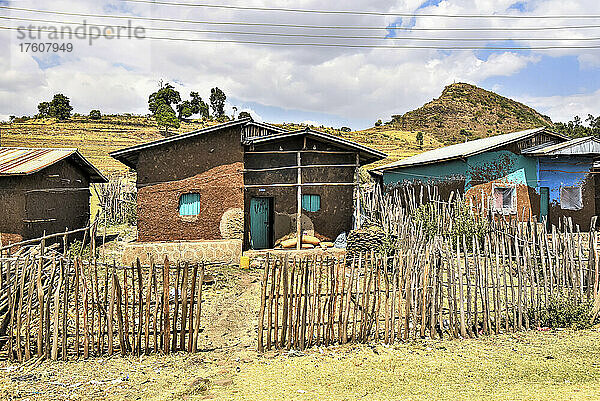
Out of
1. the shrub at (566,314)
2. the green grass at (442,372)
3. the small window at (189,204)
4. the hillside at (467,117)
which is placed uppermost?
the hillside at (467,117)

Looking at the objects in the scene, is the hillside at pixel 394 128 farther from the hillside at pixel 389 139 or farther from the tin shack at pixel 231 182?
the tin shack at pixel 231 182

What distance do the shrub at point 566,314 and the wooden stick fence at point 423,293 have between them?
0.11m

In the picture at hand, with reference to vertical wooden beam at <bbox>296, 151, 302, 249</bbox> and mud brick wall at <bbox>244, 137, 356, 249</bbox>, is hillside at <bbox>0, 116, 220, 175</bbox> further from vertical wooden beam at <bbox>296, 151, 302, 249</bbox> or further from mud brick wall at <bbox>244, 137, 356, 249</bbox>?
vertical wooden beam at <bbox>296, 151, 302, 249</bbox>

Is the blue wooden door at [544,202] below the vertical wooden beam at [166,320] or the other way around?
the other way around

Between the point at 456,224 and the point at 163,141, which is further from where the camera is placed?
the point at 163,141

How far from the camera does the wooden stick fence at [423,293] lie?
641 cm

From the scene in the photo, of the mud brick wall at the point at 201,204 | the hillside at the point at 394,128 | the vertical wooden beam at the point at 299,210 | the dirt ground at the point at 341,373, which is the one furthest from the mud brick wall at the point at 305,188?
the hillside at the point at 394,128

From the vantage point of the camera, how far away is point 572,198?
60.0 feet

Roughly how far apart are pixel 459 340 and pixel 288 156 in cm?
902

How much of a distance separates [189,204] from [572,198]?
49.6ft

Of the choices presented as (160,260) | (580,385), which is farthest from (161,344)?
(160,260)

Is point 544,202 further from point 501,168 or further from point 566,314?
point 566,314

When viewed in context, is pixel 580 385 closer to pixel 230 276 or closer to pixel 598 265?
pixel 598 265

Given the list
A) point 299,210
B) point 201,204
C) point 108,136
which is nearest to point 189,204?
point 201,204
